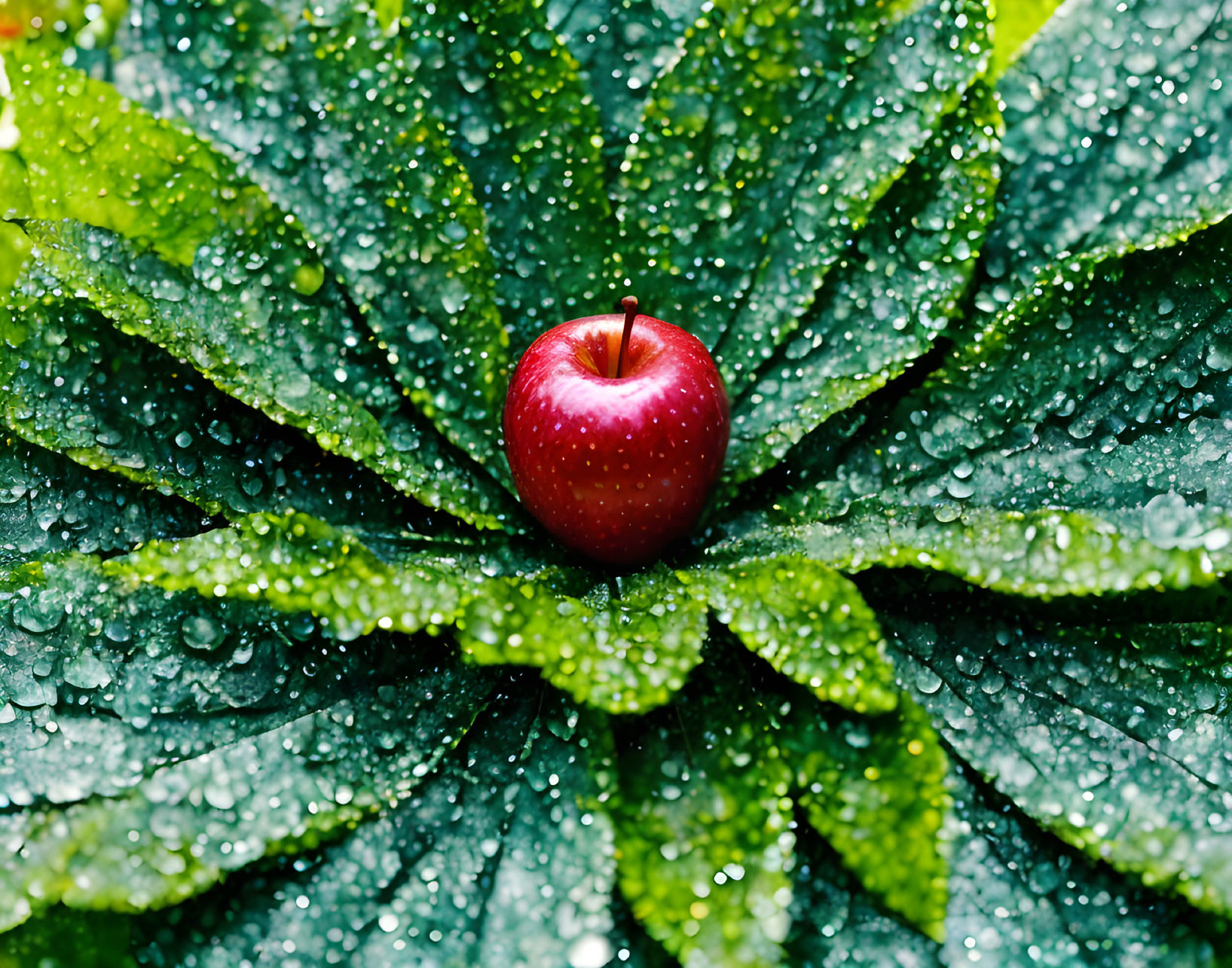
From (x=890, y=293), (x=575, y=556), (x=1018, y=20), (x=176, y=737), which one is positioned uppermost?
(x=1018, y=20)

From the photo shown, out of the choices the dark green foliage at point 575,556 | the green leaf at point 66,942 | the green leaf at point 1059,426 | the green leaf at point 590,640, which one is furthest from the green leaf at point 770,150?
the green leaf at point 66,942

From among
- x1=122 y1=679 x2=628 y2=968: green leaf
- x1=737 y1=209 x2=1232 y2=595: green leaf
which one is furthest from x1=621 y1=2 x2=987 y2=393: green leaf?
x1=122 y1=679 x2=628 y2=968: green leaf

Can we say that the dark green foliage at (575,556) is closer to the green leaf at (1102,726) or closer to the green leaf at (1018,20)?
the green leaf at (1102,726)

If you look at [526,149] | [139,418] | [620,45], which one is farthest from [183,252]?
[620,45]

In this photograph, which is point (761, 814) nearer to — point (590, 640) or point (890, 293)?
point (590, 640)

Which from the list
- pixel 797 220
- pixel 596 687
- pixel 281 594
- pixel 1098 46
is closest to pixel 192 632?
pixel 281 594
